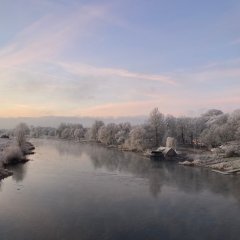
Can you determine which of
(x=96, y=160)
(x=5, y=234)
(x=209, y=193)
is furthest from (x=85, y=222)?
(x=96, y=160)

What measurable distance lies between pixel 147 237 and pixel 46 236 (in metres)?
6.06

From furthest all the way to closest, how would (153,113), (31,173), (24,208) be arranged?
(153,113), (31,173), (24,208)

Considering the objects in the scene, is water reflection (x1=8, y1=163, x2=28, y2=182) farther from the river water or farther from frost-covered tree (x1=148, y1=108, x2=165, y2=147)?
frost-covered tree (x1=148, y1=108, x2=165, y2=147)

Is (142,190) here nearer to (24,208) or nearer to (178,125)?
(24,208)

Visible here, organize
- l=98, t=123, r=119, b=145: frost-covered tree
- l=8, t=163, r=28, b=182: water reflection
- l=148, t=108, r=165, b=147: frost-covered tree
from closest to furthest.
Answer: l=8, t=163, r=28, b=182: water reflection → l=148, t=108, r=165, b=147: frost-covered tree → l=98, t=123, r=119, b=145: frost-covered tree

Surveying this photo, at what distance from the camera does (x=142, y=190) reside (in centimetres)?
3506

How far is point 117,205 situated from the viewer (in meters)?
28.8

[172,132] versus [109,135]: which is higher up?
[172,132]

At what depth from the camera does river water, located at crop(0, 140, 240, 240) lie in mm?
22656

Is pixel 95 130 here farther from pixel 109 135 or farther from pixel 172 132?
pixel 172 132

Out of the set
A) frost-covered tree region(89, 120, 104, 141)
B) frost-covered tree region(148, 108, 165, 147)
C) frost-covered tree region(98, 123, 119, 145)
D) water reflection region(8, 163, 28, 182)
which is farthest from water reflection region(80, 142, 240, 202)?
frost-covered tree region(89, 120, 104, 141)

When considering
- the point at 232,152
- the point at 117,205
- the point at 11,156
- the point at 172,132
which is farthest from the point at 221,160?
the point at 172,132

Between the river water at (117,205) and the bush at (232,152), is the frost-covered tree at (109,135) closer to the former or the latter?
the bush at (232,152)

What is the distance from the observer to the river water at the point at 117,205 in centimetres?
2266
